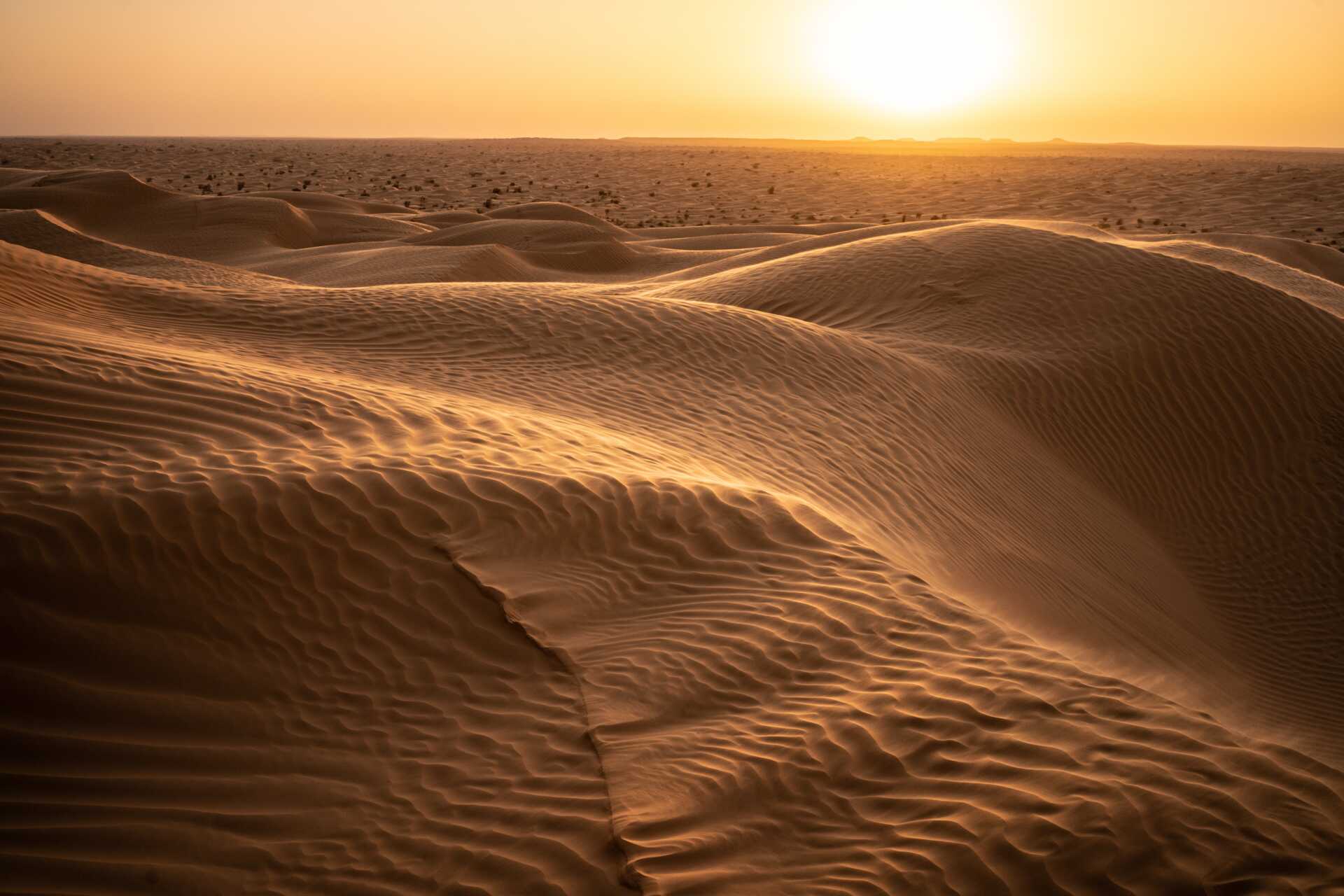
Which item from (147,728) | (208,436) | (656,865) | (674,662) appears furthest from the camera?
(208,436)

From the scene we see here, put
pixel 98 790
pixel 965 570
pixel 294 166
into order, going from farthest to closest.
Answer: pixel 294 166, pixel 965 570, pixel 98 790

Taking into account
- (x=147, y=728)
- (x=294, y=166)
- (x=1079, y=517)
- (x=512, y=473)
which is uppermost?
(x=294, y=166)

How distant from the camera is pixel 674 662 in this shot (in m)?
4.98

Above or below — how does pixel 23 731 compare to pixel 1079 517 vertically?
above

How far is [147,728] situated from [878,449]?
6.13 metres

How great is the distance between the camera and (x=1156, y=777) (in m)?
4.04

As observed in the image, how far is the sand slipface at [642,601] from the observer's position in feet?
12.4

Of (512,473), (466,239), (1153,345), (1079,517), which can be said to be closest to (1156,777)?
(512,473)

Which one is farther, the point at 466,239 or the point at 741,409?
the point at 466,239

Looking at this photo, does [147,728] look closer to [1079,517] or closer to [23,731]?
[23,731]

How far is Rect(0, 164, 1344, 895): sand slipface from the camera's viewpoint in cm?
377

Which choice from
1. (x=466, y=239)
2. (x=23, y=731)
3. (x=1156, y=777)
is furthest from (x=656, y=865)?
(x=466, y=239)

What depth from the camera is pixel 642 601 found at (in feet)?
18.4

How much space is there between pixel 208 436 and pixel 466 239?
59.7 feet
